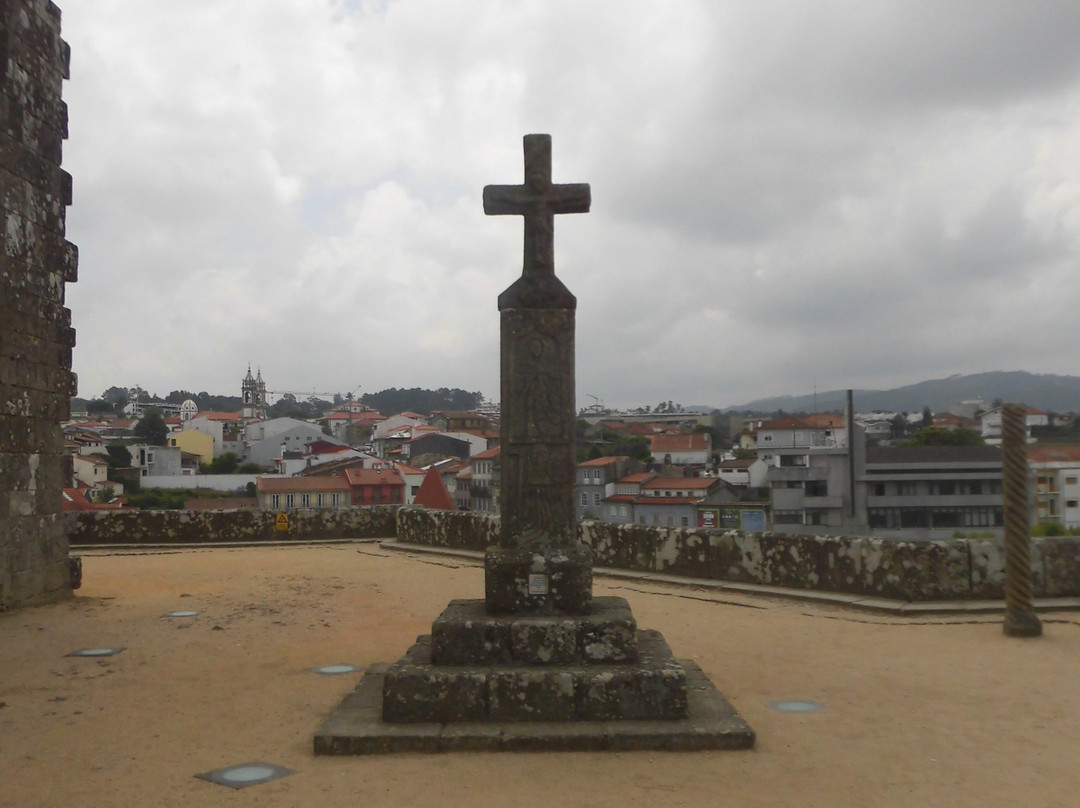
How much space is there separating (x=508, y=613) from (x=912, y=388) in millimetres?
187747

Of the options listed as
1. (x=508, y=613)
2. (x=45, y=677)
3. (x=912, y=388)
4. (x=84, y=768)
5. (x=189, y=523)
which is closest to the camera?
(x=84, y=768)

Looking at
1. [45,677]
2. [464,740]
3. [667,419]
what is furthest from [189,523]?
[667,419]

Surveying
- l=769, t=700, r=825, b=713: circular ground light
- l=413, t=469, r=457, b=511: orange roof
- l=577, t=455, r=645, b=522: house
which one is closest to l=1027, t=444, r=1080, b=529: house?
l=413, t=469, r=457, b=511: orange roof

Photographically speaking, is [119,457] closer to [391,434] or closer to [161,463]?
[161,463]

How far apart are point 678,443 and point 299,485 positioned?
44.0 metres

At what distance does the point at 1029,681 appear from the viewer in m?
5.58

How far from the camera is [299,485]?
33.6 meters

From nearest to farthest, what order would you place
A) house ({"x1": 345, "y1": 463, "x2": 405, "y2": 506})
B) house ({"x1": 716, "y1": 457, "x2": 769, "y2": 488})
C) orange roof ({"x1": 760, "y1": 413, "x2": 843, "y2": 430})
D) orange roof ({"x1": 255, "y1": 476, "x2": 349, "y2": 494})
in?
orange roof ({"x1": 255, "y1": 476, "x2": 349, "y2": 494}) < house ({"x1": 345, "y1": 463, "x2": 405, "y2": 506}) < house ({"x1": 716, "y1": 457, "x2": 769, "y2": 488}) < orange roof ({"x1": 760, "y1": 413, "x2": 843, "y2": 430})

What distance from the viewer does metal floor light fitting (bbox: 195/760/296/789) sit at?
3949mm

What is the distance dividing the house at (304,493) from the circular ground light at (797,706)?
29.1 meters

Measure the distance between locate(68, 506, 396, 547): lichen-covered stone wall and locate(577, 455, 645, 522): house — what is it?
24491mm

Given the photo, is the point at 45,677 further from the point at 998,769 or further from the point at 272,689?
the point at 998,769

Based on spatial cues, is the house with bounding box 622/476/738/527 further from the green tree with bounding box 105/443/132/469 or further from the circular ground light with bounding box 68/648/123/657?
the green tree with bounding box 105/443/132/469

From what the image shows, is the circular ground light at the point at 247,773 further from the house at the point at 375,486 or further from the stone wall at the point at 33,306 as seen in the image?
the house at the point at 375,486
